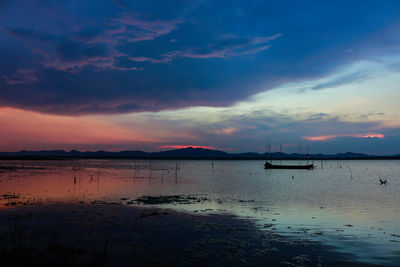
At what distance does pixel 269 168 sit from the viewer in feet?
463

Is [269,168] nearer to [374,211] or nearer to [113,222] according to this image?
[374,211]

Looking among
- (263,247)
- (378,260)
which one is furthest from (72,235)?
(378,260)

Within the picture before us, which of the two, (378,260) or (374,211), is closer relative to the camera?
(378,260)

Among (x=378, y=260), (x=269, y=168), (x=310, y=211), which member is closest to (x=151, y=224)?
(x=378, y=260)

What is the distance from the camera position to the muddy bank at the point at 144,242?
12.9 metres

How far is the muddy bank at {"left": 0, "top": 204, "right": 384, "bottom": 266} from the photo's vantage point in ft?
42.5

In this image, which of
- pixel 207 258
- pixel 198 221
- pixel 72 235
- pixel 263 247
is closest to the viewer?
pixel 207 258

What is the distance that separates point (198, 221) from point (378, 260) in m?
11.5

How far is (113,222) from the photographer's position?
68.2 feet

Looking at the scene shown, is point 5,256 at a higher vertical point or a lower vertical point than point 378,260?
higher

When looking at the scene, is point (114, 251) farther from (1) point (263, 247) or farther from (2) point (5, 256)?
(1) point (263, 247)

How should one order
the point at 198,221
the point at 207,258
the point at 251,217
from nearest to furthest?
1. the point at 207,258
2. the point at 198,221
3. the point at 251,217

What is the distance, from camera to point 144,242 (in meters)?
15.9

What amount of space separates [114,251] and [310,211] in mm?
20602
